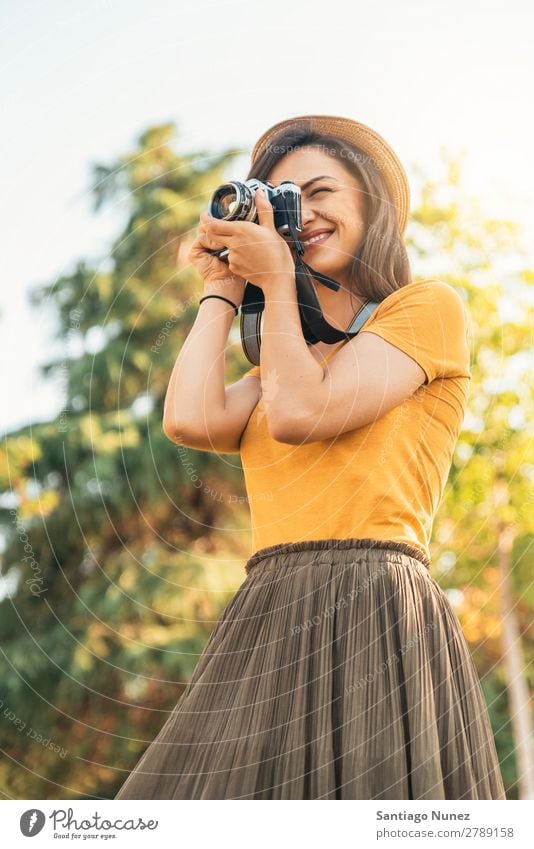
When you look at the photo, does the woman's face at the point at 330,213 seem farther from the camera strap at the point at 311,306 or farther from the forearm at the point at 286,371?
the forearm at the point at 286,371

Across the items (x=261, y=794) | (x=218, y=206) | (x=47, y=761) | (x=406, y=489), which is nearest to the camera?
(x=261, y=794)

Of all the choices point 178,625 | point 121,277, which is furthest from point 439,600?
point 121,277

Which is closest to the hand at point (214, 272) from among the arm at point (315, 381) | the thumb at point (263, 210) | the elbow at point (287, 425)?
the thumb at point (263, 210)

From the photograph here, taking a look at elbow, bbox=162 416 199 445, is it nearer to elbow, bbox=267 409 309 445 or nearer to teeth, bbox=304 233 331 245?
elbow, bbox=267 409 309 445

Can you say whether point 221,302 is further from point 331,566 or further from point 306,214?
point 331,566

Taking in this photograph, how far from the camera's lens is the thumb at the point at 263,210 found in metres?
1.52

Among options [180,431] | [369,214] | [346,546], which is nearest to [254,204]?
[369,214]

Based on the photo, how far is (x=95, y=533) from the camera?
24.5ft

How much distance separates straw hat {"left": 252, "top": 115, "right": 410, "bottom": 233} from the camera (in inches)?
70.0

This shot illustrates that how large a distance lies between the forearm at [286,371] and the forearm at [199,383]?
200 millimetres

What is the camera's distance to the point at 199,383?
1584mm
